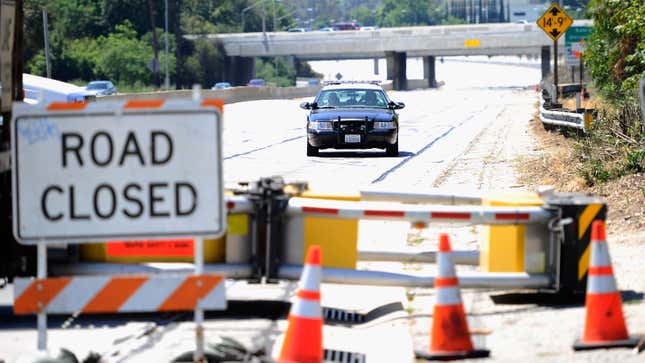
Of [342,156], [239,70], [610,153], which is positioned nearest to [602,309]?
[610,153]

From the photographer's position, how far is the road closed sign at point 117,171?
7359 millimetres

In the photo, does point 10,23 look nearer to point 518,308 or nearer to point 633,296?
point 518,308

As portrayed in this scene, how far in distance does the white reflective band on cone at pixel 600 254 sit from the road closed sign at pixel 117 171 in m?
2.30

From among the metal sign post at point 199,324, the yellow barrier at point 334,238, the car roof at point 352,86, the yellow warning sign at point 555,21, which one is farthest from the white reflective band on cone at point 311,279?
the yellow warning sign at point 555,21

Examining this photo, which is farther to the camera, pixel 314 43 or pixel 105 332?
pixel 314 43

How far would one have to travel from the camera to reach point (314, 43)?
13238 centimetres

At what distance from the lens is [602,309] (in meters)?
8.00

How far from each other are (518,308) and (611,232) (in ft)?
13.3

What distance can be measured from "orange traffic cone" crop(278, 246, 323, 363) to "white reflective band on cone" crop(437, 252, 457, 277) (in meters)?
0.87

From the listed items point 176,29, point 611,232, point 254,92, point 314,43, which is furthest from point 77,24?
point 611,232

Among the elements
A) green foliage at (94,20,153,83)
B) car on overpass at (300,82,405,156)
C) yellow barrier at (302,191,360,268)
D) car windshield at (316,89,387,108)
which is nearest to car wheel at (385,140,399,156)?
car on overpass at (300,82,405,156)

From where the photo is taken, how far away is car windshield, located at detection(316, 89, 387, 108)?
2892 centimetres

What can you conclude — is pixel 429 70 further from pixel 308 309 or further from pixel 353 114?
pixel 308 309

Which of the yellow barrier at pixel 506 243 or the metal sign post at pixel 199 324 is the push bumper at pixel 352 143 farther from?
→ the metal sign post at pixel 199 324
